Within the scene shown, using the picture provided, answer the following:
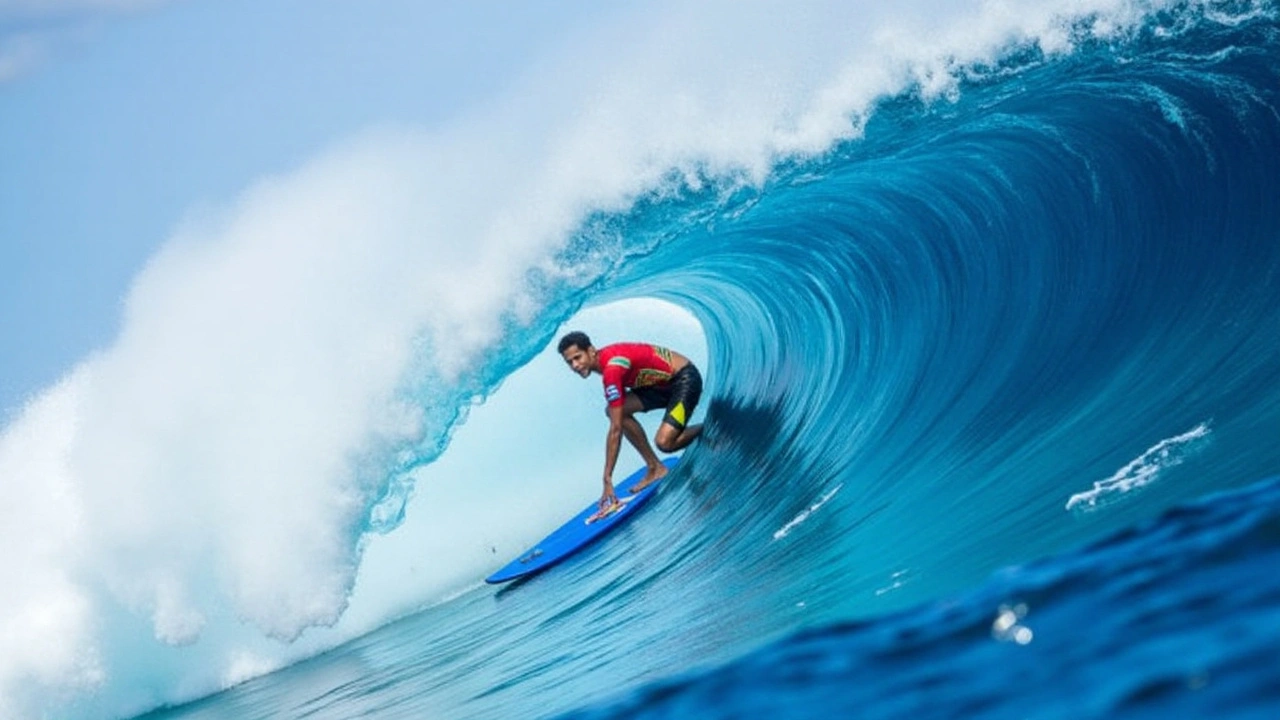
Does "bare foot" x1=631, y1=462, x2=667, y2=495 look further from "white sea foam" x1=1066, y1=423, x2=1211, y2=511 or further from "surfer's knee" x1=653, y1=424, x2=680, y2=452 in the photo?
"white sea foam" x1=1066, y1=423, x2=1211, y2=511

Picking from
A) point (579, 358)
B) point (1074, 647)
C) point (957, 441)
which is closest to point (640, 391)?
point (579, 358)

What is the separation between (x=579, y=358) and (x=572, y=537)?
1.63m

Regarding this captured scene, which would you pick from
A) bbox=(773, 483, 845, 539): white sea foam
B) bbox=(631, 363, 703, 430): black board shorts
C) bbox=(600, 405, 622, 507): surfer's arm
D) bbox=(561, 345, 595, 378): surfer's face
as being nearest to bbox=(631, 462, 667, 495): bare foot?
bbox=(631, 363, 703, 430): black board shorts

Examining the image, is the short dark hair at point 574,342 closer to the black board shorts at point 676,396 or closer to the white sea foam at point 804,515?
the black board shorts at point 676,396

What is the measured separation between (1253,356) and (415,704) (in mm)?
4134

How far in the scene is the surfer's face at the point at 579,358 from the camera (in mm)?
10078

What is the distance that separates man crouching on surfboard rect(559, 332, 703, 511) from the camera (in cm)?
1038

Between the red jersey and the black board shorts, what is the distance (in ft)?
0.21

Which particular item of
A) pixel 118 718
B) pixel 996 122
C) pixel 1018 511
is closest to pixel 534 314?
pixel 996 122

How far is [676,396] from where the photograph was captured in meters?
11.1

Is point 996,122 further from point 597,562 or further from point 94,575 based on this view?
point 94,575

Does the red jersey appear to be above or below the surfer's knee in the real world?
above

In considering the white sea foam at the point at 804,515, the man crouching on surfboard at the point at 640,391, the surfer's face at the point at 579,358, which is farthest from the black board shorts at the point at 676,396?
the white sea foam at the point at 804,515

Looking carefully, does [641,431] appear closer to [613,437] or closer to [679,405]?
[679,405]
